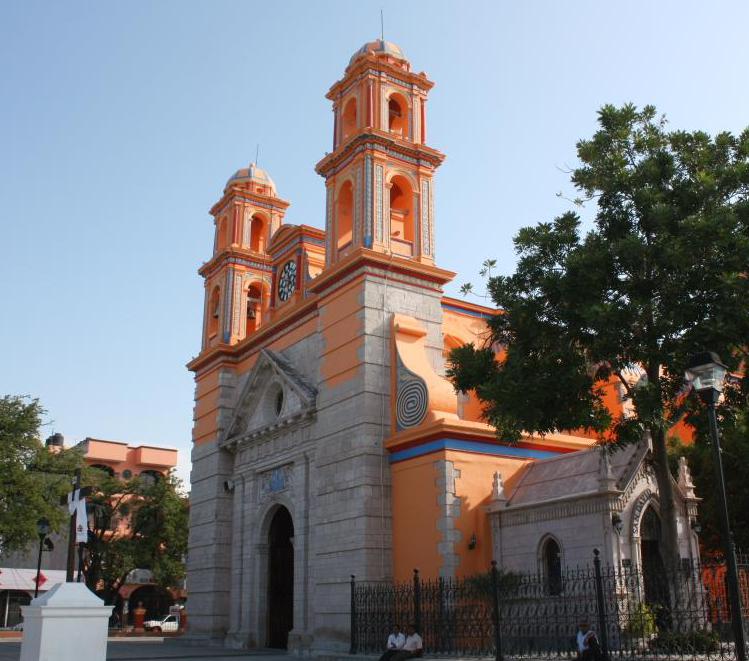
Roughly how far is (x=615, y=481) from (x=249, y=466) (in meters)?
12.6

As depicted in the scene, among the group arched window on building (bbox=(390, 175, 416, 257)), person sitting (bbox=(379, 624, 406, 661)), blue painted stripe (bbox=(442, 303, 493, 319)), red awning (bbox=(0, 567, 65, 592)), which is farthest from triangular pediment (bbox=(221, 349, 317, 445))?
red awning (bbox=(0, 567, 65, 592))

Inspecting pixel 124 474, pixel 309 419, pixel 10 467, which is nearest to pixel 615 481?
pixel 309 419

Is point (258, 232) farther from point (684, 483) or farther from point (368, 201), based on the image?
point (684, 483)

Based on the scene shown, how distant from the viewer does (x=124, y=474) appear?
52562 millimetres

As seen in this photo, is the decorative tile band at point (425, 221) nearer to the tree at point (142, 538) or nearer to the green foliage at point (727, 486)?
the green foliage at point (727, 486)

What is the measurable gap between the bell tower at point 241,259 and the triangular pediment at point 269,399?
3301 mm

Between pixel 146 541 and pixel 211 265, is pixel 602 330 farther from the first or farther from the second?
pixel 146 541

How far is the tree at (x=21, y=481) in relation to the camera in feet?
94.5

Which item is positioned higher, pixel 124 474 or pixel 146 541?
pixel 124 474

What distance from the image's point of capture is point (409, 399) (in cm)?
2031

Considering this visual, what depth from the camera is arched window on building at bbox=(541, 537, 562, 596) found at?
56.5ft

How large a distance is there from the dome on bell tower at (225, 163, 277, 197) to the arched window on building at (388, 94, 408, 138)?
7.78 m

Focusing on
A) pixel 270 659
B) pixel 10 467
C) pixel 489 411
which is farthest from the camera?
pixel 10 467

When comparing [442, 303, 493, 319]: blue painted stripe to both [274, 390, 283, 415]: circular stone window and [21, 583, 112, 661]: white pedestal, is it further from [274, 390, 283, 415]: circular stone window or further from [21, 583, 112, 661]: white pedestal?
[21, 583, 112, 661]: white pedestal
